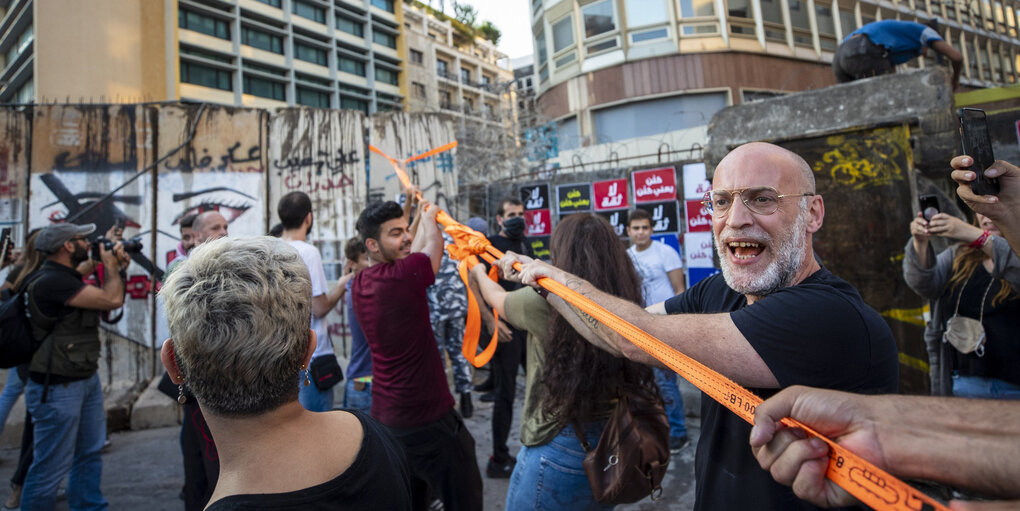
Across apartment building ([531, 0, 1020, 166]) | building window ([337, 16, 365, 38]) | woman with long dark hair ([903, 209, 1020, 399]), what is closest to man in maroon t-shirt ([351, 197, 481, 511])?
woman with long dark hair ([903, 209, 1020, 399])

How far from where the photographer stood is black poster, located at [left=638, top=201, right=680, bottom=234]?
23.6 ft

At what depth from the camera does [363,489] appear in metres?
1.27

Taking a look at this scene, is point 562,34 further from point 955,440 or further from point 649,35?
point 955,440

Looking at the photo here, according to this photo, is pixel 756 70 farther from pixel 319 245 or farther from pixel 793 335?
pixel 793 335

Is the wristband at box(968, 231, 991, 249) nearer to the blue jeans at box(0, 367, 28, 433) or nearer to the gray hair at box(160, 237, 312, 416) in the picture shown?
the gray hair at box(160, 237, 312, 416)

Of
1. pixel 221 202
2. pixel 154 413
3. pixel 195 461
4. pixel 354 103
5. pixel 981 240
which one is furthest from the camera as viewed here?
pixel 354 103

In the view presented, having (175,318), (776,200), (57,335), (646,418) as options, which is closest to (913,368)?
(646,418)

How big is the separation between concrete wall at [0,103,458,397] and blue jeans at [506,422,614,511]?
5.25 meters

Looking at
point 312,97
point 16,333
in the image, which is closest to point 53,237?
point 16,333

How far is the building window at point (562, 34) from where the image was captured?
2048cm

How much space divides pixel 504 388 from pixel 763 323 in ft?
11.1

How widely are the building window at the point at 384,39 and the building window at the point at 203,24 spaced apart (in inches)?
540

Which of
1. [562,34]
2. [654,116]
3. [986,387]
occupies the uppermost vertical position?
[562,34]

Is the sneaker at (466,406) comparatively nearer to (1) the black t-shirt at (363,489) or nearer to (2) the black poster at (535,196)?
(2) the black poster at (535,196)
